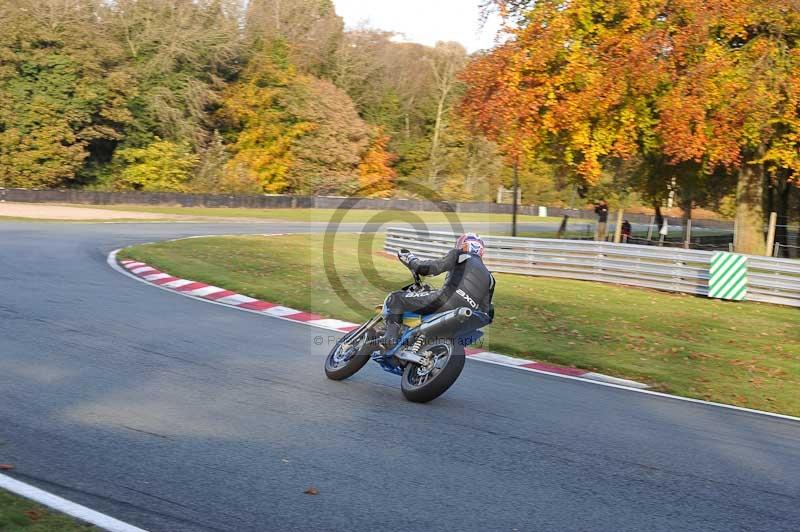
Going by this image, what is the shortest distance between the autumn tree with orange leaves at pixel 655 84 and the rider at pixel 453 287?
17.5m

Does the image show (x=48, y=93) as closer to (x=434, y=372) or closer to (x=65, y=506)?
(x=434, y=372)

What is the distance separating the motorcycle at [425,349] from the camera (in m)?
8.09

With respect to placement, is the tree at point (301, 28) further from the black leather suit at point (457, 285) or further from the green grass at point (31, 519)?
the green grass at point (31, 519)

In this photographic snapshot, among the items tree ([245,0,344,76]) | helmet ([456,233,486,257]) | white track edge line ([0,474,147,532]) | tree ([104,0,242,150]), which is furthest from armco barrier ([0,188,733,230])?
white track edge line ([0,474,147,532])

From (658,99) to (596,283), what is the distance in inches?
276

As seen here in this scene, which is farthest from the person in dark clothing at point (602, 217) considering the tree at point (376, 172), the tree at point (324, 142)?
the tree at point (376, 172)

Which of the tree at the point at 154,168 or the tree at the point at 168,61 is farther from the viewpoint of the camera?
the tree at the point at 168,61

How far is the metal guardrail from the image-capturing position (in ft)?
60.0

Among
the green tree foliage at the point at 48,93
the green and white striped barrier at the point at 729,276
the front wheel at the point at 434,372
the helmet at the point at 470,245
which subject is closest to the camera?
the front wheel at the point at 434,372

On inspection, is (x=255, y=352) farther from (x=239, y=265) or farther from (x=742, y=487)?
(x=239, y=265)

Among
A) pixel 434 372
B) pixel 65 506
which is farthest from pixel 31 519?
pixel 434 372

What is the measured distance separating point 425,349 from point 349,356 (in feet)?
3.45

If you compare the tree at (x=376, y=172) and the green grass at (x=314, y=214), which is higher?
the tree at (x=376, y=172)

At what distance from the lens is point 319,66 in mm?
76062
